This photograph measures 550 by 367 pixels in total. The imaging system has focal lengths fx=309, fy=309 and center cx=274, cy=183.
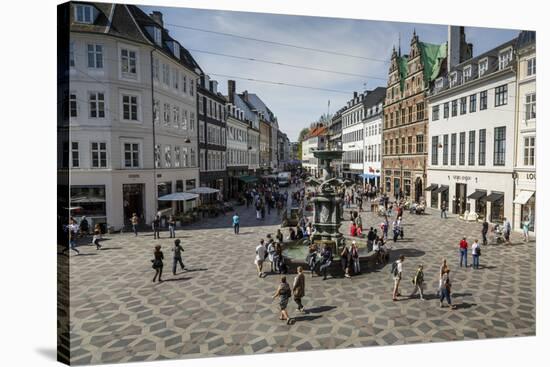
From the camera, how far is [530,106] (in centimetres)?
1092

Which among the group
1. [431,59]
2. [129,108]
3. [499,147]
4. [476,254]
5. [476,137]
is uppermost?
[431,59]

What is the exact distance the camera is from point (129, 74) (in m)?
11.7

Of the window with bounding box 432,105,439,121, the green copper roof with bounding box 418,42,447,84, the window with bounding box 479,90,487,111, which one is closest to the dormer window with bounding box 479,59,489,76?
the window with bounding box 479,90,487,111

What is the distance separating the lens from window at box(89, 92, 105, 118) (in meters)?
9.65

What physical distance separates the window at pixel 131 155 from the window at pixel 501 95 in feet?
50.6

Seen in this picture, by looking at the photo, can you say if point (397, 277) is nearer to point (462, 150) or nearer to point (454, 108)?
point (462, 150)

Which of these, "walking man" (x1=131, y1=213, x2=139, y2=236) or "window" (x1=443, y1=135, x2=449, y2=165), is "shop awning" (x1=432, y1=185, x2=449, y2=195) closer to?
"window" (x1=443, y1=135, x2=449, y2=165)

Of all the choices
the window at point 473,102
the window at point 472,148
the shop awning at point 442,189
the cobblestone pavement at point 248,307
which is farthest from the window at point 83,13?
the shop awning at point 442,189

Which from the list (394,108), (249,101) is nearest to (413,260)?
(394,108)

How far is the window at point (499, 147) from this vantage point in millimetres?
13120

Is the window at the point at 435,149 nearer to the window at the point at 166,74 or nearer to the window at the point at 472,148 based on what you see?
the window at the point at 472,148

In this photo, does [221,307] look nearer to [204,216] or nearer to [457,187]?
[204,216]

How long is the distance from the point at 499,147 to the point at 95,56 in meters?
16.3

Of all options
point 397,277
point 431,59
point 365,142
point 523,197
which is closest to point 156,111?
point 397,277
